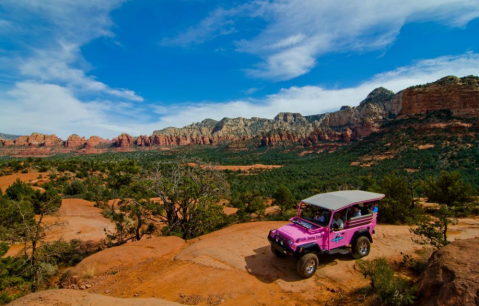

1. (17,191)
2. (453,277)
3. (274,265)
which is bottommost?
(274,265)

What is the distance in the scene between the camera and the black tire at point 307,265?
6.17 metres

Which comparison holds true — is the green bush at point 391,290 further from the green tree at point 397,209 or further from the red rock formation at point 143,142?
the red rock formation at point 143,142

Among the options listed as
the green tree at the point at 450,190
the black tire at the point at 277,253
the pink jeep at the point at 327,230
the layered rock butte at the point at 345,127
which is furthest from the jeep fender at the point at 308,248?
the layered rock butte at the point at 345,127

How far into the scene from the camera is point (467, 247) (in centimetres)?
466

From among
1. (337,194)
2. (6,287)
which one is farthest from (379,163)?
(6,287)

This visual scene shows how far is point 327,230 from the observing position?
6.59 metres

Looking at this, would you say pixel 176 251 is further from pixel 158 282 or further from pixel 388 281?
pixel 388 281

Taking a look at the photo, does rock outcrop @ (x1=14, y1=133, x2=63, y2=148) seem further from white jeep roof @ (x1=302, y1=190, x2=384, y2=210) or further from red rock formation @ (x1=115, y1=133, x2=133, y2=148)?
white jeep roof @ (x1=302, y1=190, x2=384, y2=210)

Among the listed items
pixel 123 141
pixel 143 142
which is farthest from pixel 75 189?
pixel 143 142

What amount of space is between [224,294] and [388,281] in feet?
12.8

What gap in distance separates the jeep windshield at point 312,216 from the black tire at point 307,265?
90cm

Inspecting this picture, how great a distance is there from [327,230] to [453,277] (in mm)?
2942

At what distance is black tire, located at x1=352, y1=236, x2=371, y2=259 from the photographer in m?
7.14

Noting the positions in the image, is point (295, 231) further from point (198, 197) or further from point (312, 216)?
point (198, 197)
